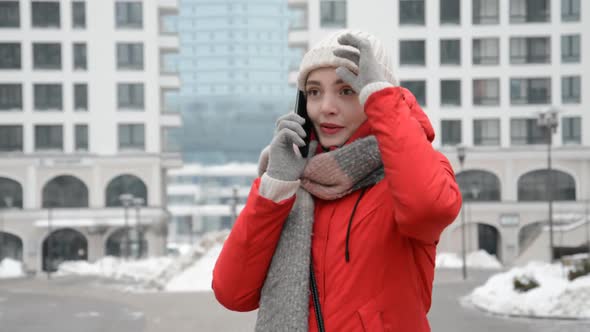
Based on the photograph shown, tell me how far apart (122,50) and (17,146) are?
8518 mm

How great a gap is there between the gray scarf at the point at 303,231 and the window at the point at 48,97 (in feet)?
140

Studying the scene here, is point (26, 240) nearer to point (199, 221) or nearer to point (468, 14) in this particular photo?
point (468, 14)

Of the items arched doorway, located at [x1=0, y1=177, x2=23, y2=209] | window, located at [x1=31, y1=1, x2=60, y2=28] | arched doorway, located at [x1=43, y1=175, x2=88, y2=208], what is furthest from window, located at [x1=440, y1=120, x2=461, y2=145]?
arched doorway, located at [x1=0, y1=177, x2=23, y2=209]

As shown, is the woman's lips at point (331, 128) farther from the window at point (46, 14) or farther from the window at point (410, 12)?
the window at point (46, 14)

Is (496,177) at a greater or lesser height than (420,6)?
lesser

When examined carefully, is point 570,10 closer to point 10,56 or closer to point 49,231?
point 49,231

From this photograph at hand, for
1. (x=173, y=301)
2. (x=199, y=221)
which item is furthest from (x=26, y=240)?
(x=199, y=221)

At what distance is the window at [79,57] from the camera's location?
4259 centimetres

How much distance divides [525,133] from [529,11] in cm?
727

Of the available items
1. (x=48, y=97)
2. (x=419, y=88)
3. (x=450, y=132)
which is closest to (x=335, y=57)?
(x=450, y=132)

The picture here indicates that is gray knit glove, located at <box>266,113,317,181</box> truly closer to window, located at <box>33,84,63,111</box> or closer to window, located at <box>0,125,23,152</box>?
window, located at <box>33,84,63,111</box>

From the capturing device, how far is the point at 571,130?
4112 centimetres

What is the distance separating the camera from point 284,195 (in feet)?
7.34

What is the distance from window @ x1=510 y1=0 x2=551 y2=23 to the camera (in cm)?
4169
